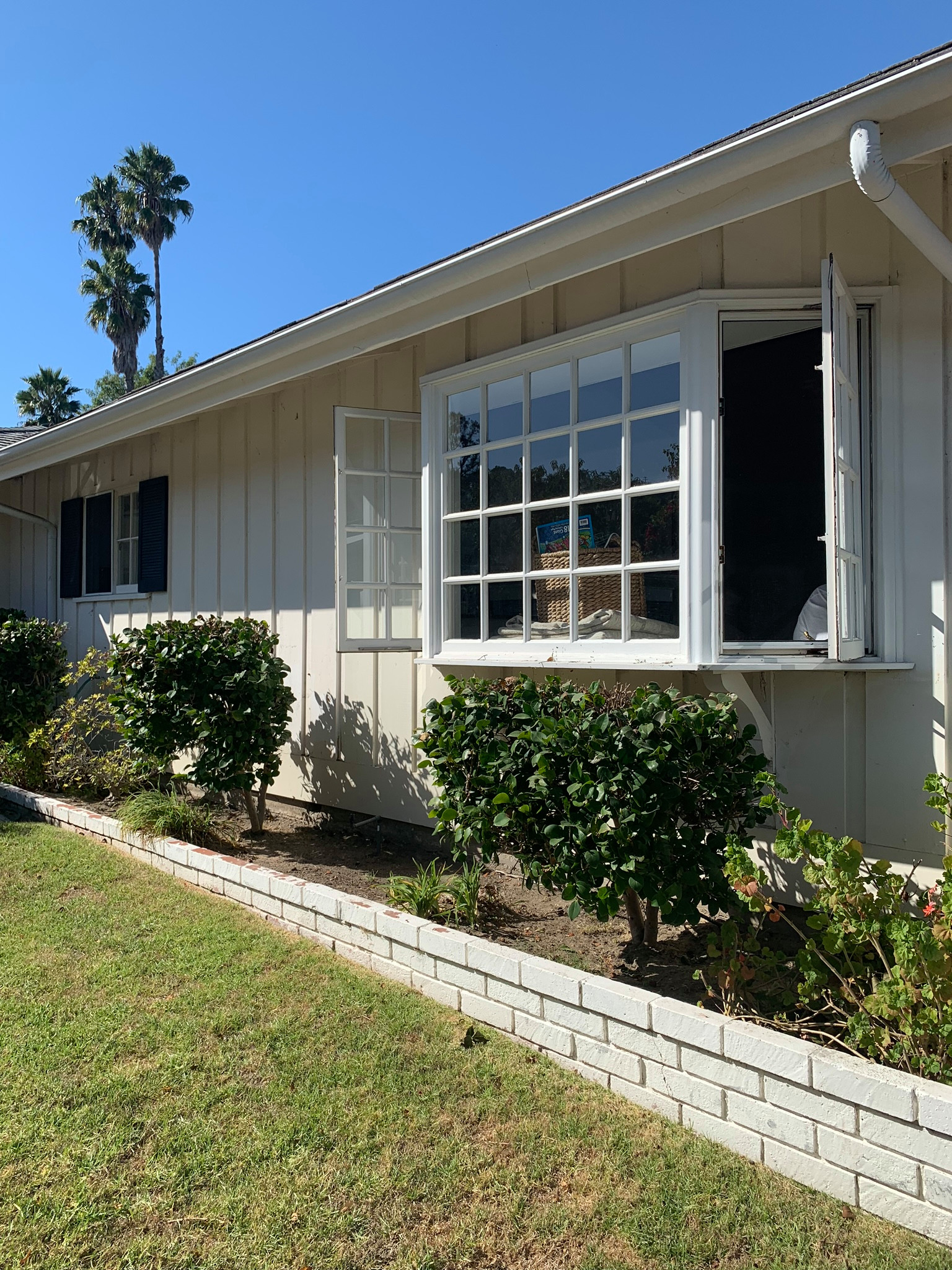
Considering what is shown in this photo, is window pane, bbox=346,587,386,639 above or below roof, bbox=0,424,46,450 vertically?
below

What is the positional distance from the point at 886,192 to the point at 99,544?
23.6 ft

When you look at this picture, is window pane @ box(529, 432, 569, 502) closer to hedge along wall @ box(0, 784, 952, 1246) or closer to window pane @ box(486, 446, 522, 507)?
window pane @ box(486, 446, 522, 507)

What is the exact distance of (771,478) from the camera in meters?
4.06

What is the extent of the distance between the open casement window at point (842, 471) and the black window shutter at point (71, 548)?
281 inches

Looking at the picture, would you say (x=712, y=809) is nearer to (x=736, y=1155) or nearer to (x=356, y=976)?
(x=736, y=1155)

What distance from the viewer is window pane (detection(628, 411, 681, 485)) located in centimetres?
377

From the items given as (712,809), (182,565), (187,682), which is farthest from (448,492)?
(182,565)

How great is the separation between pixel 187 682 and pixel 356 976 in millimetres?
2352

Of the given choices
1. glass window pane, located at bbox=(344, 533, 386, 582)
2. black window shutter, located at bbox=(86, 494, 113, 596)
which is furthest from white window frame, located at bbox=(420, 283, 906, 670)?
black window shutter, located at bbox=(86, 494, 113, 596)

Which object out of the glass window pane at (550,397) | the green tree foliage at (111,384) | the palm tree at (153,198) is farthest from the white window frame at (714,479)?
the green tree foliage at (111,384)

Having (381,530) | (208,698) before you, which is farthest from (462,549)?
(208,698)

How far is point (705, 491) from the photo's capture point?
11.8 ft

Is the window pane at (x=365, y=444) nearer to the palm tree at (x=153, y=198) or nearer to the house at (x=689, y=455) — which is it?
the house at (x=689, y=455)

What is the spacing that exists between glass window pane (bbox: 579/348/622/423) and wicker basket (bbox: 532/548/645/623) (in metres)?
0.63
